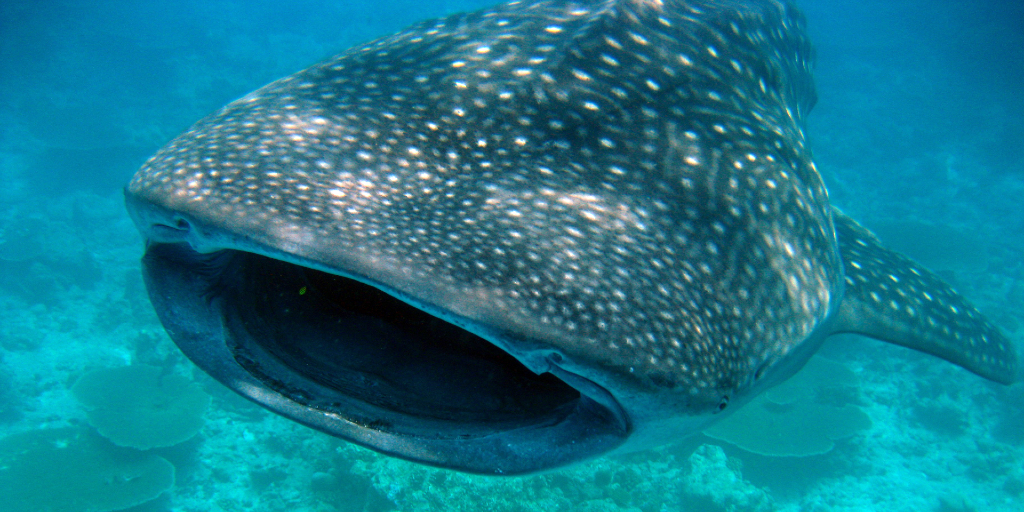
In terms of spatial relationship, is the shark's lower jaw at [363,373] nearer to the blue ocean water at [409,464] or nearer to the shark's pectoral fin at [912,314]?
the blue ocean water at [409,464]

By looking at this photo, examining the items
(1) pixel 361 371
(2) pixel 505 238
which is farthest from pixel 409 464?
(2) pixel 505 238

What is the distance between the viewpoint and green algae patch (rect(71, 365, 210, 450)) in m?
8.88

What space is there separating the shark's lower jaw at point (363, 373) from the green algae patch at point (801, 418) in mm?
7514

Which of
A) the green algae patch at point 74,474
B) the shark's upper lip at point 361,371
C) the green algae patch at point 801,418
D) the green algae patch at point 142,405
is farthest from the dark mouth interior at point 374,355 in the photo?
the green algae patch at point 142,405

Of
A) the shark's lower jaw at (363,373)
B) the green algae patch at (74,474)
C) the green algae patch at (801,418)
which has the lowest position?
the green algae patch at (74,474)

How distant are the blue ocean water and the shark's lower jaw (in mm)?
552

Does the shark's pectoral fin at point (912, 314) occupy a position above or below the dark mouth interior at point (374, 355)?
above

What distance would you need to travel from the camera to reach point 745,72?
3.15m

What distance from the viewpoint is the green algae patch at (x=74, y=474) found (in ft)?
25.9

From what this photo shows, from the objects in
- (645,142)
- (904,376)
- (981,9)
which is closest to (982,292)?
(904,376)

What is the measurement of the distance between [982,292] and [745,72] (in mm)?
14592

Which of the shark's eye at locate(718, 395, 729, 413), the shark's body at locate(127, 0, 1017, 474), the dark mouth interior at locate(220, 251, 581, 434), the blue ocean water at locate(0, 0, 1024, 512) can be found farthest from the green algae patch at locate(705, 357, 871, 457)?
the shark's eye at locate(718, 395, 729, 413)

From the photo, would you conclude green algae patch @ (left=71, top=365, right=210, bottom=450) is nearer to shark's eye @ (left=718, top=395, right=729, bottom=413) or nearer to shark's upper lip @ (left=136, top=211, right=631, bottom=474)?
shark's upper lip @ (left=136, top=211, right=631, bottom=474)

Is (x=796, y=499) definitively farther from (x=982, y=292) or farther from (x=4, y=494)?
(x=4, y=494)
